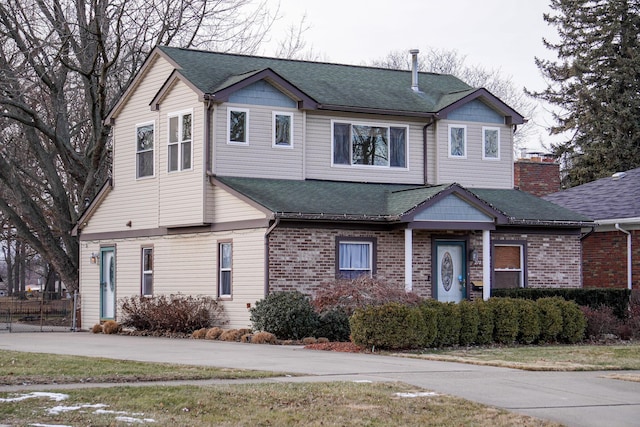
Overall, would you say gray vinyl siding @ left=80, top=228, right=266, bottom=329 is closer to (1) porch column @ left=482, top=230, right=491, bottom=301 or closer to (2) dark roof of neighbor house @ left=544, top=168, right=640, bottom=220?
(1) porch column @ left=482, top=230, right=491, bottom=301

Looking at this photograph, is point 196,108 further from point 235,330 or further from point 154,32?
point 154,32

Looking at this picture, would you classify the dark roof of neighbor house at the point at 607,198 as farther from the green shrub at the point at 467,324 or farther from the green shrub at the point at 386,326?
the green shrub at the point at 386,326

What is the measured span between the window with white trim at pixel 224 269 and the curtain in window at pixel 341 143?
438cm

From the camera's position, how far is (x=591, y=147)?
4881 cm

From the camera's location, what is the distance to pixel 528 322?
23.0 m

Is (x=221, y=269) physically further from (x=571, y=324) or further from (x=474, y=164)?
(x=571, y=324)

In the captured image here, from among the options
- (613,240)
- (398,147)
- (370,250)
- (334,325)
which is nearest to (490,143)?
(398,147)

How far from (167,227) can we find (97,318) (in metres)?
5.26

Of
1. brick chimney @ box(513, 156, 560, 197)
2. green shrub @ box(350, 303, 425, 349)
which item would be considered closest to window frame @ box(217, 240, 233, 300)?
green shrub @ box(350, 303, 425, 349)

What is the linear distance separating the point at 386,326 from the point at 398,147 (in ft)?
35.0

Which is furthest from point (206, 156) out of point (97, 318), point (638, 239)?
point (638, 239)

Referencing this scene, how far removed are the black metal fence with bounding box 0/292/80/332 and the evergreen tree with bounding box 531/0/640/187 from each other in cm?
2470

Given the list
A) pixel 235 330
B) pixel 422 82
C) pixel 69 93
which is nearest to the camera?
pixel 235 330

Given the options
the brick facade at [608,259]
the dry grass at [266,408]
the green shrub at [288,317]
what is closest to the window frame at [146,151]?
the green shrub at [288,317]
